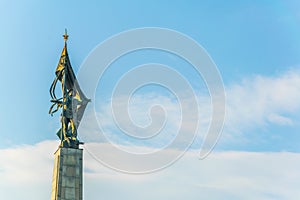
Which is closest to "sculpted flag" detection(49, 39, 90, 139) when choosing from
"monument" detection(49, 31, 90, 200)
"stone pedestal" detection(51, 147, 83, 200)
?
"monument" detection(49, 31, 90, 200)

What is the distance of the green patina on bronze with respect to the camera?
32.7 meters

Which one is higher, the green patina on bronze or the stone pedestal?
the green patina on bronze

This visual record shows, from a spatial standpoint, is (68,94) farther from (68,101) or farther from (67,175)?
(67,175)

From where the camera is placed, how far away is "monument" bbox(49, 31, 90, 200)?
31.3 meters

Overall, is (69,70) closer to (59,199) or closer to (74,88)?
(74,88)

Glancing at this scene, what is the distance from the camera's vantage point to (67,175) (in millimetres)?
31562

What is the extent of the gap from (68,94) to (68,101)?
54 cm

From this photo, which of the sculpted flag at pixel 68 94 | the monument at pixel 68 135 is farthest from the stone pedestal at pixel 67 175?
the sculpted flag at pixel 68 94

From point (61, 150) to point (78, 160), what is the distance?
3.66 feet

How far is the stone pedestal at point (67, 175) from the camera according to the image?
3105cm

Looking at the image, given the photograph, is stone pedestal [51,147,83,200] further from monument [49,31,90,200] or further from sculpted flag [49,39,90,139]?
sculpted flag [49,39,90,139]

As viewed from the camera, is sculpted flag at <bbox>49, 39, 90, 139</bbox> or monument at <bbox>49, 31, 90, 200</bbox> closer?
monument at <bbox>49, 31, 90, 200</bbox>

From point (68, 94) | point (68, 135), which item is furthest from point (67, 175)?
point (68, 94)

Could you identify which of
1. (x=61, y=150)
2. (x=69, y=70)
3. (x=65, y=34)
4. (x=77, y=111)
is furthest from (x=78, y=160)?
(x=65, y=34)
